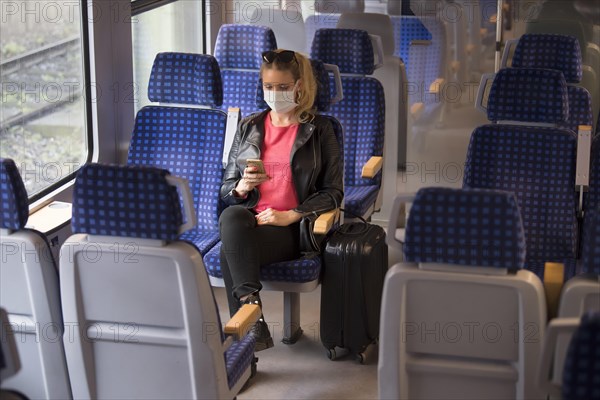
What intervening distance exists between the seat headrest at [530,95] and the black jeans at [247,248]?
0.99 meters

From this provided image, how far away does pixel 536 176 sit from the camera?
12.9 feet

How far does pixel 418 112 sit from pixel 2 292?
139 inches

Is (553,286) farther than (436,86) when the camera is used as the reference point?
No

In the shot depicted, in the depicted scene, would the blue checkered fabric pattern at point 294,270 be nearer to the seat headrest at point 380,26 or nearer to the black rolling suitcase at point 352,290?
the black rolling suitcase at point 352,290

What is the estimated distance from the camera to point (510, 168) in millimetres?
3943

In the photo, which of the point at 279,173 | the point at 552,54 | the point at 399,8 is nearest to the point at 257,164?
the point at 279,173

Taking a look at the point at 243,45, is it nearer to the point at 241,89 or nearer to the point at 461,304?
the point at 241,89

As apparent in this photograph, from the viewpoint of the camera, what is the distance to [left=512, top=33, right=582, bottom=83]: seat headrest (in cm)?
453

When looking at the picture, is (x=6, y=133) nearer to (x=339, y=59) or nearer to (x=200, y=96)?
(x=200, y=96)

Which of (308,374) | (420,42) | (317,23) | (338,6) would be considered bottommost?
(308,374)

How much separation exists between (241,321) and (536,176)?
163cm

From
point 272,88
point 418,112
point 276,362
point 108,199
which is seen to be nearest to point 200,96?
point 272,88

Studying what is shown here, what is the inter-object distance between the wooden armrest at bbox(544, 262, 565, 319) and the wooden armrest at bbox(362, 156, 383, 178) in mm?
1865

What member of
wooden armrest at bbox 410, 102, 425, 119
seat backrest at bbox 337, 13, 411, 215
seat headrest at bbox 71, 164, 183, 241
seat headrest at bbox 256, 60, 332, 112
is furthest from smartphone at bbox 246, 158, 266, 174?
wooden armrest at bbox 410, 102, 425, 119
